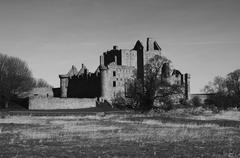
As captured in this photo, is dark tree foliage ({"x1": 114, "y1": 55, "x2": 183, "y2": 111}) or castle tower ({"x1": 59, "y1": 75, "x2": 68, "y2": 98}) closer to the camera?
dark tree foliage ({"x1": 114, "y1": 55, "x2": 183, "y2": 111})

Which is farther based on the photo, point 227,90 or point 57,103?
point 227,90

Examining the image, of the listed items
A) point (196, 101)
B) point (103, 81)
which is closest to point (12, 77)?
point (103, 81)

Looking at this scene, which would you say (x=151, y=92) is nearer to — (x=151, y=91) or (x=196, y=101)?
(x=151, y=91)

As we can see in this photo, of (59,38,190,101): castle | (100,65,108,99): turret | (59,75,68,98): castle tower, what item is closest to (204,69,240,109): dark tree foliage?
(59,38,190,101): castle

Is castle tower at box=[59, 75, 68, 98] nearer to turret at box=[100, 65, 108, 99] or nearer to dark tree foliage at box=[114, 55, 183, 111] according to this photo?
turret at box=[100, 65, 108, 99]

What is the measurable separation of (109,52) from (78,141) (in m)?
81.8

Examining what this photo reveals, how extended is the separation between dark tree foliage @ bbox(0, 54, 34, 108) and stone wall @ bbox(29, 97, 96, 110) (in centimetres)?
496

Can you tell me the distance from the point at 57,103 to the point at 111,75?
678 inches

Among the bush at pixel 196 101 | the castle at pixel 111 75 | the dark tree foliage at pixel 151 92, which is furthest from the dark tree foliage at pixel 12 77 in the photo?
the bush at pixel 196 101

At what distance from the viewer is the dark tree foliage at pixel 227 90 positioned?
8219 cm

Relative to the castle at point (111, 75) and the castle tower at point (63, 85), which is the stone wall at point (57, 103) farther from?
the castle tower at point (63, 85)

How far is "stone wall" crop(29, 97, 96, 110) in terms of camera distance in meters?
74.9

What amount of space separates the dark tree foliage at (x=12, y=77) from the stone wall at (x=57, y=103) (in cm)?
496

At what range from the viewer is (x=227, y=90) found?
89.2 m
